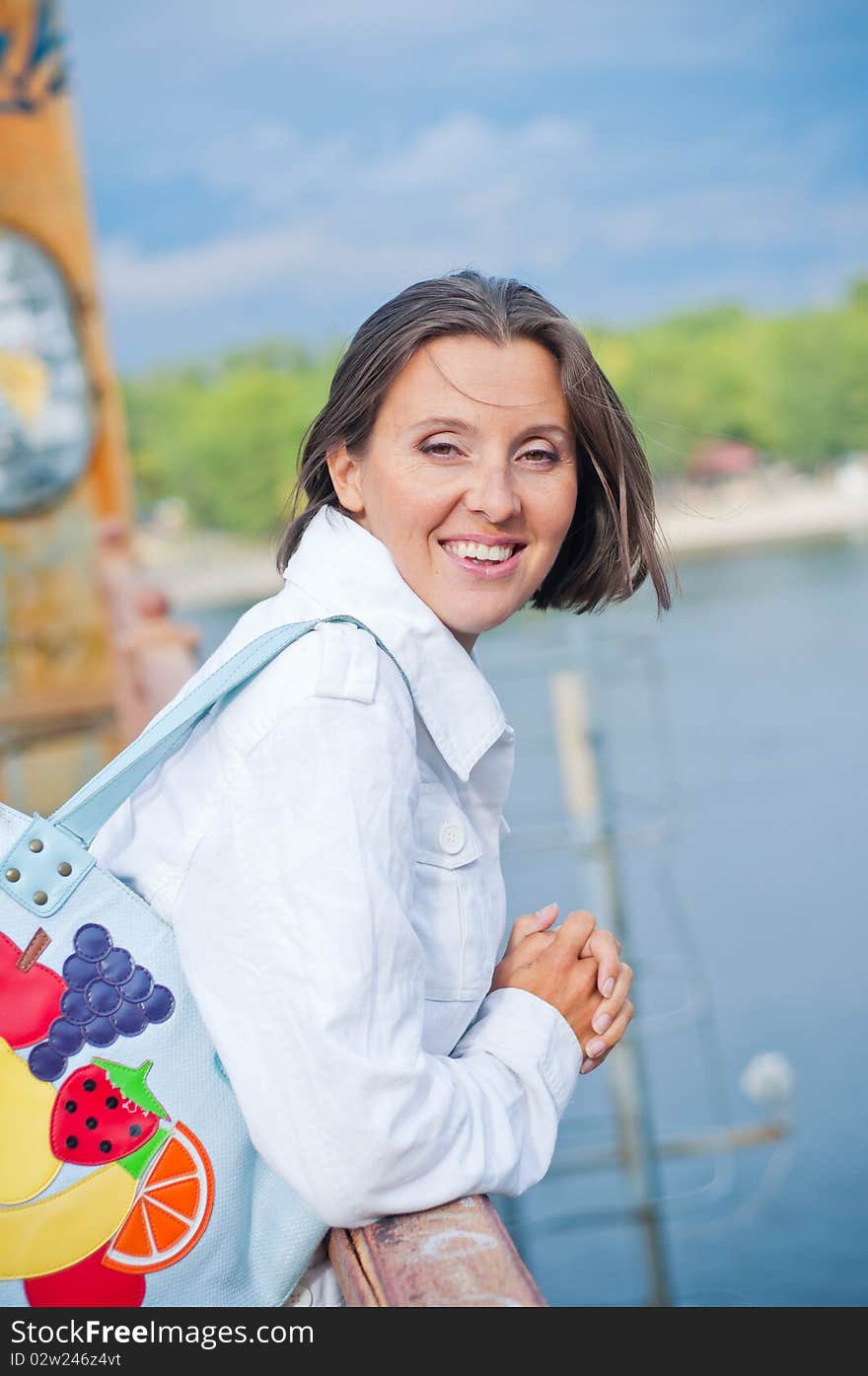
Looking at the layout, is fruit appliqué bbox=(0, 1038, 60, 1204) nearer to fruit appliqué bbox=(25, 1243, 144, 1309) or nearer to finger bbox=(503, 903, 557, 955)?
fruit appliqué bbox=(25, 1243, 144, 1309)

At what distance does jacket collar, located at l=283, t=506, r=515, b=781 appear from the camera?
0.75 metres

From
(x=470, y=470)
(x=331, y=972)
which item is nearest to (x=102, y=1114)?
(x=331, y=972)

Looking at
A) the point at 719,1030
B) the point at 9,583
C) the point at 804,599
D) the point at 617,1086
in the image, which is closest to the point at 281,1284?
the point at 9,583

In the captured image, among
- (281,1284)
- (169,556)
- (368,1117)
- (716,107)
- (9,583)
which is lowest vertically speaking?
(169,556)

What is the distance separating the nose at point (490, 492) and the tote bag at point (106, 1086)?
0.14 metres

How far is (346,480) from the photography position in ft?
2.78

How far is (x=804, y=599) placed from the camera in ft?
99.2

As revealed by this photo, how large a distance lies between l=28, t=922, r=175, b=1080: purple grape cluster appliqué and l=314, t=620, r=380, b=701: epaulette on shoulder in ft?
0.46

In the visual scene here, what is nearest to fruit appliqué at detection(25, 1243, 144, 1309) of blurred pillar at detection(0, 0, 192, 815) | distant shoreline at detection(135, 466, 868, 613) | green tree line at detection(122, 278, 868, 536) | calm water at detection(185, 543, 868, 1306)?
calm water at detection(185, 543, 868, 1306)

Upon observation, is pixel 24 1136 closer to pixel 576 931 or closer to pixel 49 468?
pixel 576 931

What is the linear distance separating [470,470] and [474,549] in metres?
0.04

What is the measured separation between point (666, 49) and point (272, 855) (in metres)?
57.7

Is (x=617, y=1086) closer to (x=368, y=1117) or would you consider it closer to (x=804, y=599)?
(x=368, y=1117)

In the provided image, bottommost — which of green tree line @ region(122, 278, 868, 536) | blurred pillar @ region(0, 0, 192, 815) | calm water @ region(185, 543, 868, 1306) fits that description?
calm water @ region(185, 543, 868, 1306)
